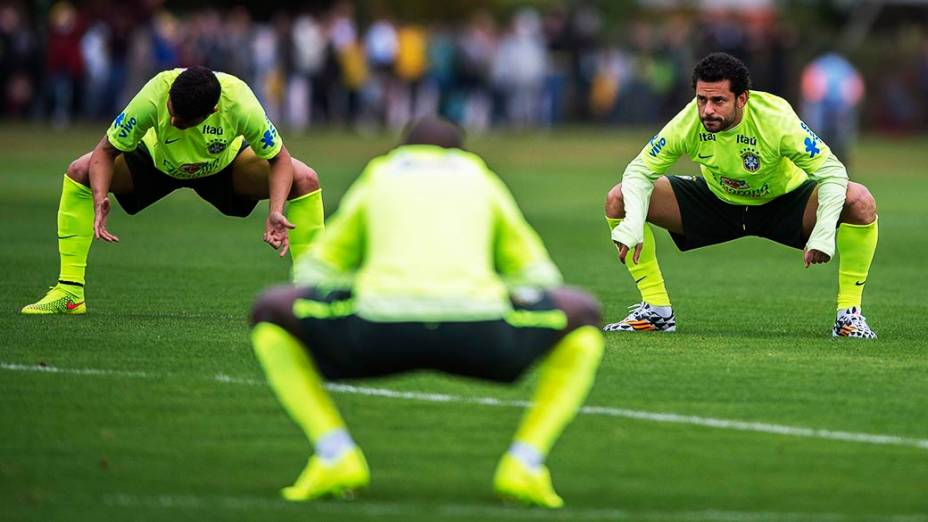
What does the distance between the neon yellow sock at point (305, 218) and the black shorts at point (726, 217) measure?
2.36 metres

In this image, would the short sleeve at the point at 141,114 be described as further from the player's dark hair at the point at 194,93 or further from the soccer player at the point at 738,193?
the soccer player at the point at 738,193

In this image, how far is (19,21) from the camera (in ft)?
129

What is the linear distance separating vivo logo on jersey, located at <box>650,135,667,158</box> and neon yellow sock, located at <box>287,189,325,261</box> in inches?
90.8

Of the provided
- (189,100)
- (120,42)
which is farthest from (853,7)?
(189,100)

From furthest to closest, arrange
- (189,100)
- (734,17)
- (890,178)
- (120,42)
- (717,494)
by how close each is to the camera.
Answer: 1. (734,17)
2. (120,42)
3. (890,178)
4. (189,100)
5. (717,494)

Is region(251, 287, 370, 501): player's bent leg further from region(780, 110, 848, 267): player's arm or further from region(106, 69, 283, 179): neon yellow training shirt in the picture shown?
region(780, 110, 848, 267): player's arm

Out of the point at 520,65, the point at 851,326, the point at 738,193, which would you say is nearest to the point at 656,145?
the point at 738,193

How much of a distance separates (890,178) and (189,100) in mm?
20945

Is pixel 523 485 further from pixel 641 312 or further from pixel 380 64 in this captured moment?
pixel 380 64

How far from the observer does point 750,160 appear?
446 inches

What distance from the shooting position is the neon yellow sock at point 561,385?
6.65 meters

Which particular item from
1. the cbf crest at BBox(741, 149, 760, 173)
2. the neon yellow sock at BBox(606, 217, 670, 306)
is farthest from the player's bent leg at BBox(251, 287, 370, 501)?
the neon yellow sock at BBox(606, 217, 670, 306)

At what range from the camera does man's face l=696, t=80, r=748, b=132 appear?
11000 mm

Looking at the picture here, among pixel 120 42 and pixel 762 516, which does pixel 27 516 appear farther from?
pixel 120 42
